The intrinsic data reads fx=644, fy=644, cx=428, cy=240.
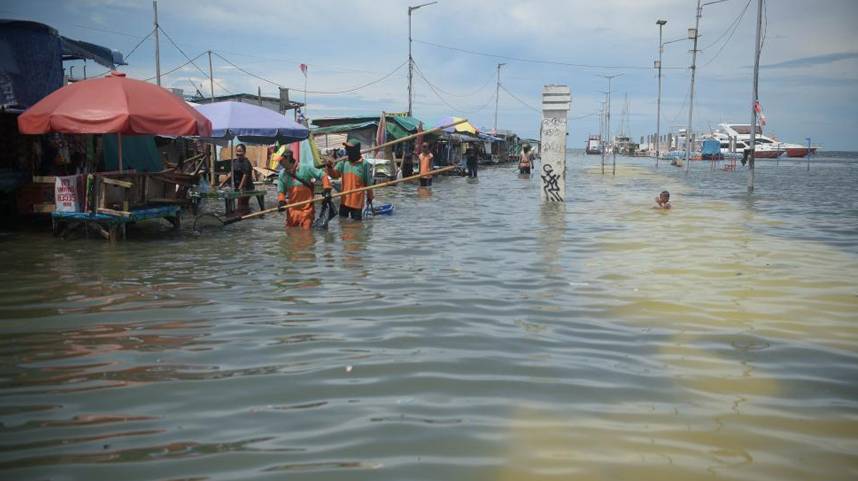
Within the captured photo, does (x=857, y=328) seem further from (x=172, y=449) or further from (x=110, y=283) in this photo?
(x=110, y=283)

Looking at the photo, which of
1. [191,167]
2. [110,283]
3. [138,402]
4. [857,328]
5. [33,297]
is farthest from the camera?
[191,167]

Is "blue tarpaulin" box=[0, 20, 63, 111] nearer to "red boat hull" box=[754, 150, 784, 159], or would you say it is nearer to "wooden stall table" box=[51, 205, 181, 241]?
"wooden stall table" box=[51, 205, 181, 241]

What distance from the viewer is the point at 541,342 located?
17.1 feet

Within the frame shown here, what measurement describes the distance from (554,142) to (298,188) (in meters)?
10.0

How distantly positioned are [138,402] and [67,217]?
7849mm

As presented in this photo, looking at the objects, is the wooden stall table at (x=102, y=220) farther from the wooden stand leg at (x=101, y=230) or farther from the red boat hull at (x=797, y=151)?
the red boat hull at (x=797, y=151)

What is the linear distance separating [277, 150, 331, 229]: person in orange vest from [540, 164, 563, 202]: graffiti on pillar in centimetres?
900

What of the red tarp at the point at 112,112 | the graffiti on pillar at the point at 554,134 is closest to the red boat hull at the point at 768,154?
the graffiti on pillar at the point at 554,134

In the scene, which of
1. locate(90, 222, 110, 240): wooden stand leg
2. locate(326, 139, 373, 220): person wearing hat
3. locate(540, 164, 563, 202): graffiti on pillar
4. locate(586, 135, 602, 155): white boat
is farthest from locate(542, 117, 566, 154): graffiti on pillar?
locate(586, 135, 602, 155): white boat

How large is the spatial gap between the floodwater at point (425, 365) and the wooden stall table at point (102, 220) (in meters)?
0.76

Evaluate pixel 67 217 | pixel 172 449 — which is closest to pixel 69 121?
pixel 67 217

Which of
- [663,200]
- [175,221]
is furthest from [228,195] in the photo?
[663,200]

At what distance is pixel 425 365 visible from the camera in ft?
15.2

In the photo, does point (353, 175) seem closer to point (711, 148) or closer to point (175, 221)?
point (175, 221)
